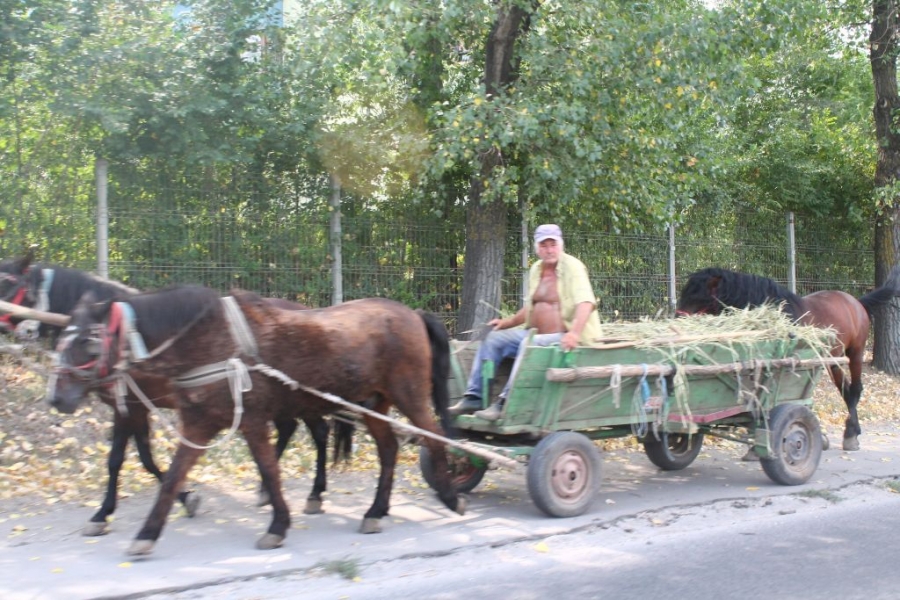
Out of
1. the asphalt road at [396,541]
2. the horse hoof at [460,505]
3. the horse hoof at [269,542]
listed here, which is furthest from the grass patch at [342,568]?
the horse hoof at [460,505]

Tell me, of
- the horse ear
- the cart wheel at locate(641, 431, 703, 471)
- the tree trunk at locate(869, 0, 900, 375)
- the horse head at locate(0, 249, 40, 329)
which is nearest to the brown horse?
the horse head at locate(0, 249, 40, 329)

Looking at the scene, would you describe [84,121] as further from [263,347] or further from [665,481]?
[665,481]

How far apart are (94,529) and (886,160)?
13.2 m

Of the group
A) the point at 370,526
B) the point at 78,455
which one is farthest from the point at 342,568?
the point at 78,455

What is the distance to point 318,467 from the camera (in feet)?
22.3

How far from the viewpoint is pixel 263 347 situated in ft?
18.9

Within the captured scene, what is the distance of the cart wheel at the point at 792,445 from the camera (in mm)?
7570

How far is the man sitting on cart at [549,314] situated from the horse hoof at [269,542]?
1.68 m

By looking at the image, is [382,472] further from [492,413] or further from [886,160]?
[886,160]

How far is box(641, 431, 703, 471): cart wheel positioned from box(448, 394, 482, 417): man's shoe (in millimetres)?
2009

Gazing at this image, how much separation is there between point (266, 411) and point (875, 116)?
12.6 metres

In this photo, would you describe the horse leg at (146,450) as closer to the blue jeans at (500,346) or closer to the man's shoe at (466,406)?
the man's shoe at (466,406)

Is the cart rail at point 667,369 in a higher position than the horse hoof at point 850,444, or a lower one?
higher

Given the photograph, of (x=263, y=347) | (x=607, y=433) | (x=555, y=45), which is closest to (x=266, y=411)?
(x=263, y=347)
